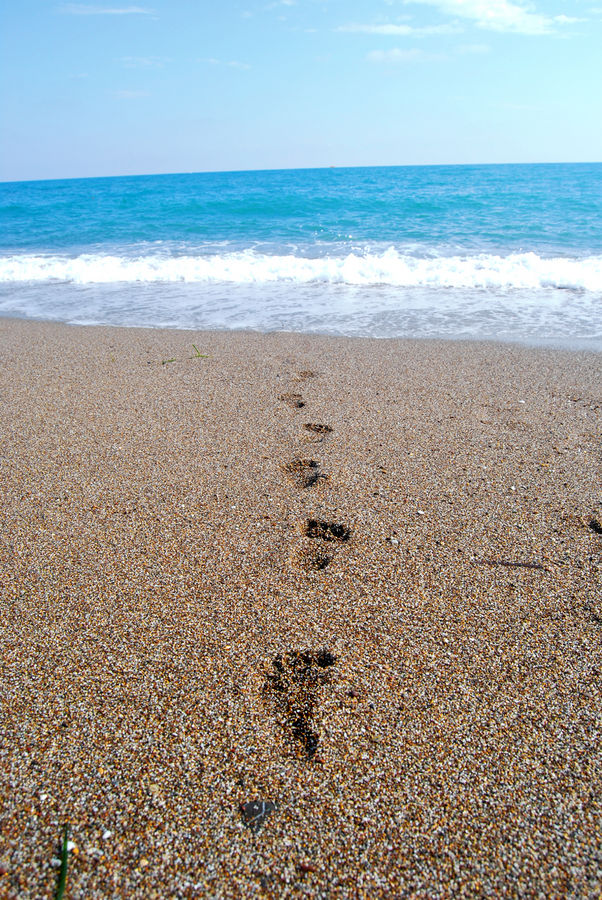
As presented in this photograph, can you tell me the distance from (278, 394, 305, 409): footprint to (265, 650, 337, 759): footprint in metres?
2.33

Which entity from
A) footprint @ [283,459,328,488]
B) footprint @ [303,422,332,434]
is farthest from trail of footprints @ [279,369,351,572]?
footprint @ [303,422,332,434]

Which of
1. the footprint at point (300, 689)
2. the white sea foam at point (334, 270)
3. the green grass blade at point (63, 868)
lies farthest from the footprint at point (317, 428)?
the white sea foam at point (334, 270)

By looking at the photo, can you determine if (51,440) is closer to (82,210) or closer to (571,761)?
(571,761)

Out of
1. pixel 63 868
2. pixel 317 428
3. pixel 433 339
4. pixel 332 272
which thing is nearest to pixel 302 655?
pixel 63 868

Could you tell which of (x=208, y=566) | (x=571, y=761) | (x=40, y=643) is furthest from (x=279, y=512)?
(x=571, y=761)

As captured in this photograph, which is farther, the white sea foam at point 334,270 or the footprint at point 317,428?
the white sea foam at point 334,270

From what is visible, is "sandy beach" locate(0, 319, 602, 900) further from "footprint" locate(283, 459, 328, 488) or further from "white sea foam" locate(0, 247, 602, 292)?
"white sea foam" locate(0, 247, 602, 292)

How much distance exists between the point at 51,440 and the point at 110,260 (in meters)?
9.06

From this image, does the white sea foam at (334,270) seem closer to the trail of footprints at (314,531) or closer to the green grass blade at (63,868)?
the trail of footprints at (314,531)

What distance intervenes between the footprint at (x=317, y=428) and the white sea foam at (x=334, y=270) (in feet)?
19.3

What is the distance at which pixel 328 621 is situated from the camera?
6.60ft

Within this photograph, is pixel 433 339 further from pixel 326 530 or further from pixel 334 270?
pixel 334 270

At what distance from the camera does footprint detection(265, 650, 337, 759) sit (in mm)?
1590

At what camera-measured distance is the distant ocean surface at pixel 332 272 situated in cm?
677
